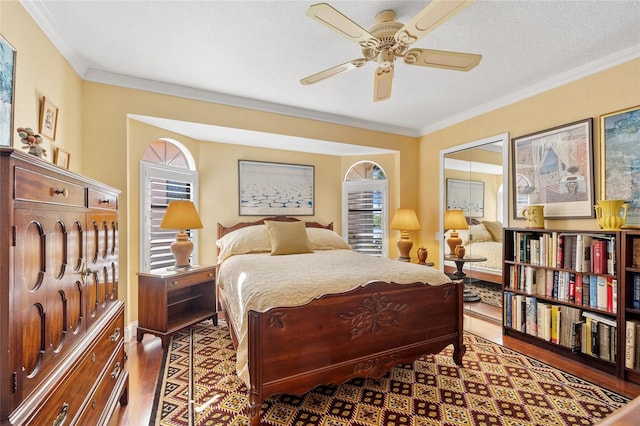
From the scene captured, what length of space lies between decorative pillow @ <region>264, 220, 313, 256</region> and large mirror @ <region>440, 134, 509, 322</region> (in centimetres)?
199

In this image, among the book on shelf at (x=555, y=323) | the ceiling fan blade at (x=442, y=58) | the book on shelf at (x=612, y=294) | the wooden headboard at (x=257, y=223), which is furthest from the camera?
the wooden headboard at (x=257, y=223)

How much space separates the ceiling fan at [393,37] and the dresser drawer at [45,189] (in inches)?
53.4

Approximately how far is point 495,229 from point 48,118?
4.35m

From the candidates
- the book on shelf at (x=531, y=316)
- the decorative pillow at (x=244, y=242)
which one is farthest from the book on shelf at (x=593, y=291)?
the decorative pillow at (x=244, y=242)

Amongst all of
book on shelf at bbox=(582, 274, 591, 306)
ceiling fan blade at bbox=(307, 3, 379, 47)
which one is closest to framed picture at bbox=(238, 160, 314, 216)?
ceiling fan blade at bbox=(307, 3, 379, 47)

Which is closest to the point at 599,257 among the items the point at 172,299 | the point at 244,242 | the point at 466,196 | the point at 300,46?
the point at 466,196

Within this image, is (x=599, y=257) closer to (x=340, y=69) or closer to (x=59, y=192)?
(x=340, y=69)

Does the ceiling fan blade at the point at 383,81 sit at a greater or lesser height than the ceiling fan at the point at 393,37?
lesser

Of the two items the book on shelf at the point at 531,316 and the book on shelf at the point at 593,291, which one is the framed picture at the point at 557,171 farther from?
the book on shelf at the point at 531,316

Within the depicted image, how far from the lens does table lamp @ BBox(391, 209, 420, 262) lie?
4.09 m

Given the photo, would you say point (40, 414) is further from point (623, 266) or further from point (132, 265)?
point (623, 266)

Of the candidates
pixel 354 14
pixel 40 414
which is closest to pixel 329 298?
pixel 40 414

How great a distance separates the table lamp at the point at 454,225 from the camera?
12.6 ft

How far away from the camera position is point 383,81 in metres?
2.20
